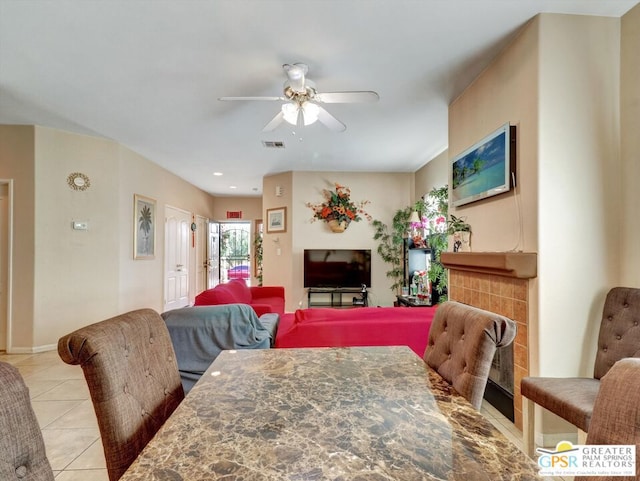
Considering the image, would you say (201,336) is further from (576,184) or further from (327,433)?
(576,184)

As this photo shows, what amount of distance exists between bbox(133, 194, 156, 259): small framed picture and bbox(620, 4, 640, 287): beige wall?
5197 millimetres

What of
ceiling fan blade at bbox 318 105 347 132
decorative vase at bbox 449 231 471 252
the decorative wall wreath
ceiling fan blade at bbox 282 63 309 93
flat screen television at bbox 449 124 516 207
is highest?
ceiling fan blade at bbox 282 63 309 93

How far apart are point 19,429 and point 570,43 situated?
287cm

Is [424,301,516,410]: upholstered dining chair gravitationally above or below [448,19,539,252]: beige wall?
below

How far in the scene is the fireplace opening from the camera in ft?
7.46

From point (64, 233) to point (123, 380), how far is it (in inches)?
153

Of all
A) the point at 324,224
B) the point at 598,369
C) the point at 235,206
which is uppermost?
the point at 235,206

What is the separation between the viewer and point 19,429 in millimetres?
595

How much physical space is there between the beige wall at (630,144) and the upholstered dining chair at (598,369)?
0.62 ft

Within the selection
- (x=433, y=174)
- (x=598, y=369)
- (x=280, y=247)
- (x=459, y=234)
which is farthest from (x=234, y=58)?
(x=280, y=247)

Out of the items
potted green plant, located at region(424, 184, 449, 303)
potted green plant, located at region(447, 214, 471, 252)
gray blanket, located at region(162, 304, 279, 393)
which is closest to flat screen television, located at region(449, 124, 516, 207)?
potted green plant, located at region(447, 214, 471, 252)

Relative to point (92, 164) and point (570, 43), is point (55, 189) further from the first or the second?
point (570, 43)

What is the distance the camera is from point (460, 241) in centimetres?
287

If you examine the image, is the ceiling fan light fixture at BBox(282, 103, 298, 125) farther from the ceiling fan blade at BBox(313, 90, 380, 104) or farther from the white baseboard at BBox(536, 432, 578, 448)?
the white baseboard at BBox(536, 432, 578, 448)
